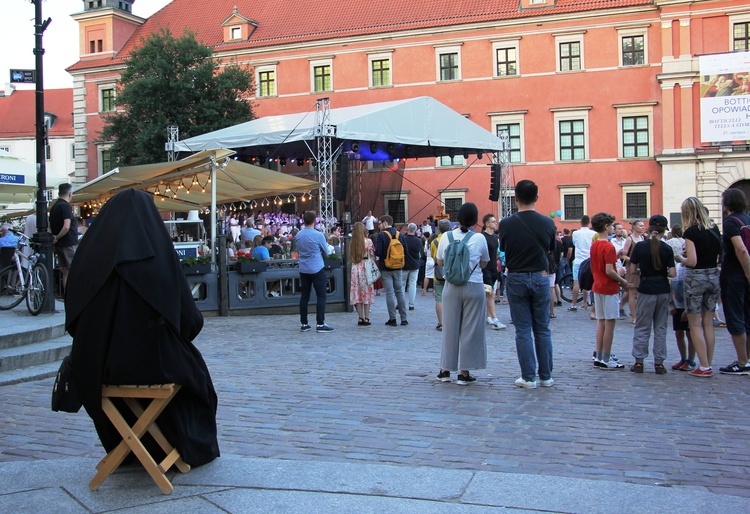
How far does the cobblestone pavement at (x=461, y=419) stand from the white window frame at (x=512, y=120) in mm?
31465

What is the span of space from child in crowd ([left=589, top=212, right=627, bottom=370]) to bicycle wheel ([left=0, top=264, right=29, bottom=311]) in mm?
7819

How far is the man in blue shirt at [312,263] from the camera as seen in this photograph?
12.1 meters

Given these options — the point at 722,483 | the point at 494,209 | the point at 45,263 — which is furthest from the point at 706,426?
the point at 494,209

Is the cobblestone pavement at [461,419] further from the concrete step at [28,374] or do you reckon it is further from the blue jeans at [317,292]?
the blue jeans at [317,292]

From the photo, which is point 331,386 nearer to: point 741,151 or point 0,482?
point 0,482

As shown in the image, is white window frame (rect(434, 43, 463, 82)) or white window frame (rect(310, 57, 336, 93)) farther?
white window frame (rect(310, 57, 336, 93))

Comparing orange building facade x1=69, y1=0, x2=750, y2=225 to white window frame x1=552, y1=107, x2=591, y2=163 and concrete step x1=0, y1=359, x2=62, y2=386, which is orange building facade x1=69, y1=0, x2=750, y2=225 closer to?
white window frame x1=552, y1=107, x2=591, y2=163

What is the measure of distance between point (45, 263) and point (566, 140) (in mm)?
33331

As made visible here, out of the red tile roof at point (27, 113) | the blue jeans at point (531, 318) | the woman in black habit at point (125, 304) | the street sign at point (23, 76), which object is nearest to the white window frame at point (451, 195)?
the street sign at point (23, 76)

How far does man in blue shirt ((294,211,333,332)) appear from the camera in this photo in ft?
39.7

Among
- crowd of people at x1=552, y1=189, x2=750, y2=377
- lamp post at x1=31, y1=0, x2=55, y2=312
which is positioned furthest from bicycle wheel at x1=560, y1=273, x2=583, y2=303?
lamp post at x1=31, y1=0, x2=55, y2=312

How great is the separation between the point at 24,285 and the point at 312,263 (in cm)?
423

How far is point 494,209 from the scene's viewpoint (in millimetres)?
39719

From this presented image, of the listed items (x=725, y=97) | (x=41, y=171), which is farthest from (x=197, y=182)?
(x=725, y=97)
